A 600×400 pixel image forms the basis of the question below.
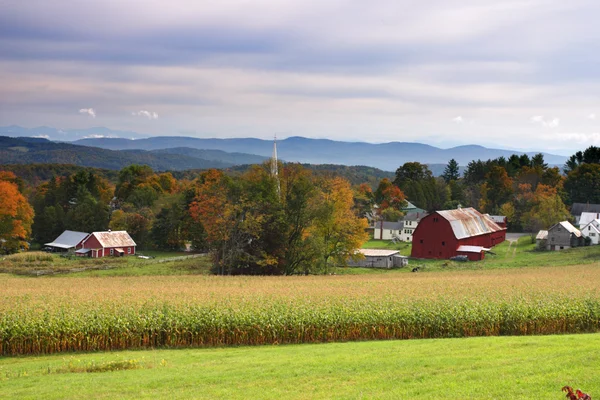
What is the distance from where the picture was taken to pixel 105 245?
2963 inches

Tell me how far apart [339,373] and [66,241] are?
75556 mm

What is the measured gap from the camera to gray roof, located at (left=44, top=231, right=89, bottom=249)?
8046 centimetres

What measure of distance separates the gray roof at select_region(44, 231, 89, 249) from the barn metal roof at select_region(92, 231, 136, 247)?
6023 millimetres

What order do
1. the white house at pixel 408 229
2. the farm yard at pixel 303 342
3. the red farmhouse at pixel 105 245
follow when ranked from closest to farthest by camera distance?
1. the farm yard at pixel 303 342
2. the red farmhouse at pixel 105 245
3. the white house at pixel 408 229

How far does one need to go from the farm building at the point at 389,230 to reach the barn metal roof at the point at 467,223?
16.6 meters

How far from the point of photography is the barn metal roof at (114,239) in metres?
75.4

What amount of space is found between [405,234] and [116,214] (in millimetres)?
47236

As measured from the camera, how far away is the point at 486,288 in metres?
31.2

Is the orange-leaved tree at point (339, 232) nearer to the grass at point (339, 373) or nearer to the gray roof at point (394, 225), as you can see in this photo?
the grass at point (339, 373)

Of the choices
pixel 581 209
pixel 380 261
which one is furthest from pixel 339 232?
→ pixel 581 209

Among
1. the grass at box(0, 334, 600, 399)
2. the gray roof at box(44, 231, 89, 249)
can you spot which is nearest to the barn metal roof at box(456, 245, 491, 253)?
the grass at box(0, 334, 600, 399)

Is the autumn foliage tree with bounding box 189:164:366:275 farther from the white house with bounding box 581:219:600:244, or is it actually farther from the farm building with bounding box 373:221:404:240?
the white house with bounding box 581:219:600:244

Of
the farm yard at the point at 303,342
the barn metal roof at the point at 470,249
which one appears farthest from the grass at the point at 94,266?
the barn metal roof at the point at 470,249

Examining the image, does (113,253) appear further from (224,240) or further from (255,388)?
(255,388)
